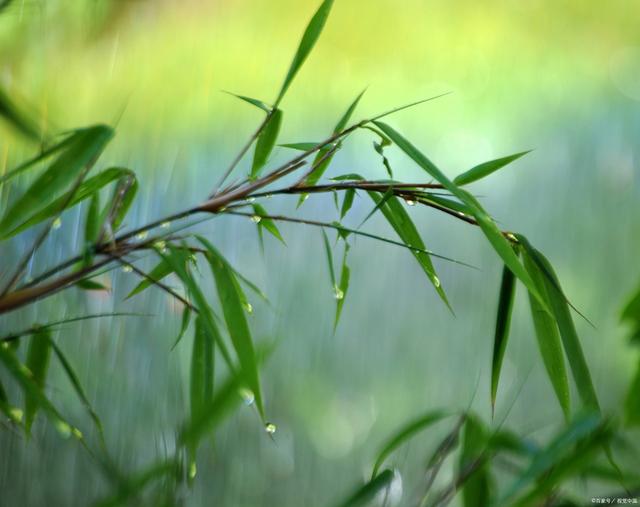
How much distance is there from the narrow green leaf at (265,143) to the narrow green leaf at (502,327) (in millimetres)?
226

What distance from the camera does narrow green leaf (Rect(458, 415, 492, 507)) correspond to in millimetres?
662

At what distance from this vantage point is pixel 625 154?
1.57 metres

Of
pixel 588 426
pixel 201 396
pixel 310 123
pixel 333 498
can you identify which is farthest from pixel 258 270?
pixel 588 426

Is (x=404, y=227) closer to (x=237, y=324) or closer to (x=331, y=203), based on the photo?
(x=237, y=324)

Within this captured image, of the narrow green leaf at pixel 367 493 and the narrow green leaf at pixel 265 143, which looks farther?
the narrow green leaf at pixel 265 143

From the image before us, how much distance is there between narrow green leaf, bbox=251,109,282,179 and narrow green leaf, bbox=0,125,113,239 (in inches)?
6.0

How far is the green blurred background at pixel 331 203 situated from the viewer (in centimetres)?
135

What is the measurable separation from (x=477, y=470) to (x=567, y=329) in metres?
0.14

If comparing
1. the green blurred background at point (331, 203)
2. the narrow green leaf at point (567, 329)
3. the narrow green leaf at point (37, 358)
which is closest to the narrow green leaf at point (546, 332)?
the narrow green leaf at point (567, 329)

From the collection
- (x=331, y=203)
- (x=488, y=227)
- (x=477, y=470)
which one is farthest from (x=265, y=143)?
(x=331, y=203)

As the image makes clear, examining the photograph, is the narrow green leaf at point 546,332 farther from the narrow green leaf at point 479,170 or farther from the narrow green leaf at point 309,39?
the narrow green leaf at point 309,39

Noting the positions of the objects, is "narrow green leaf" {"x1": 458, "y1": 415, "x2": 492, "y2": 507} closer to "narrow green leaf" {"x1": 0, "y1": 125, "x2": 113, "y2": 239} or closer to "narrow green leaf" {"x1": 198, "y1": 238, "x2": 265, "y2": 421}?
"narrow green leaf" {"x1": 198, "y1": 238, "x2": 265, "y2": 421}

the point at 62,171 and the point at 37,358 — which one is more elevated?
the point at 62,171

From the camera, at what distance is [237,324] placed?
595 millimetres
